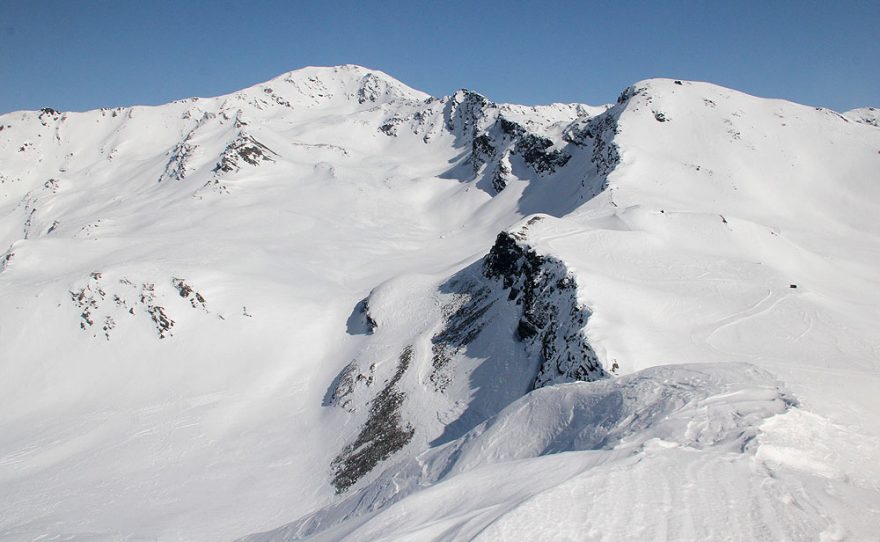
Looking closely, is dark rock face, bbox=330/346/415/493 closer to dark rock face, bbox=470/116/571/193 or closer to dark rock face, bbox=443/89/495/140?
dark rock face, bbox=470/116/571/193

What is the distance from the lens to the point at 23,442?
31969mm

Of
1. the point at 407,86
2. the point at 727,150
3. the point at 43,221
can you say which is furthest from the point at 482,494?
the point at 407,86

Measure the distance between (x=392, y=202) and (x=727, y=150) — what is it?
172 feet

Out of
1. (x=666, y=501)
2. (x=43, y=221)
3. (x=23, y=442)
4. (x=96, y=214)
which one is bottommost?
(x=666, y=501)

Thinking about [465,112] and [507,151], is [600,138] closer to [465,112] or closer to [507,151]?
[507,151]

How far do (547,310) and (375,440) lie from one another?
13528mm

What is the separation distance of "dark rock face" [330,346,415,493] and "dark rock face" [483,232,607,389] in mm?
9392

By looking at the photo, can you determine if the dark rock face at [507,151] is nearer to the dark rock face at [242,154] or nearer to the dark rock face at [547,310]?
the dark rock face at [242,154]

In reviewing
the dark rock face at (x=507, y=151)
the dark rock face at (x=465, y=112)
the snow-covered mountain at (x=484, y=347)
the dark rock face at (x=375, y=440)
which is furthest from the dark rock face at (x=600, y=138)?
the dark rock face at (x=375, y=440)

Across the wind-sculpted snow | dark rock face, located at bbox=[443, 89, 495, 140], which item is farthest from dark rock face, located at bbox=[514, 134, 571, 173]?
the wind-sculpted snow

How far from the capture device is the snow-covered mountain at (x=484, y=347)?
10008 mm

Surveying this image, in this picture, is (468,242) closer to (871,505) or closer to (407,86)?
(871,505)

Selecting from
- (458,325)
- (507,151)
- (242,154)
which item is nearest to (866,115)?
(507,151)

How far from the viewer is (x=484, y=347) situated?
3319 cm
